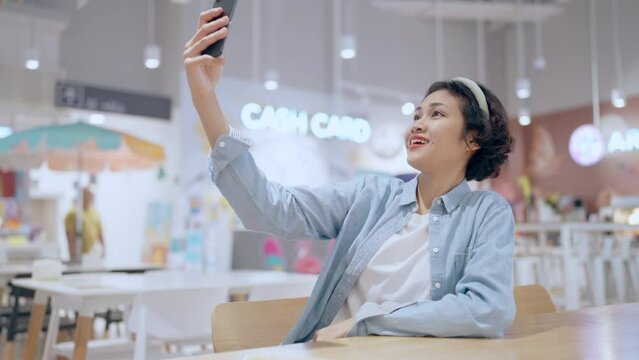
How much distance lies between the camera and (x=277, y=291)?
3.21 metres

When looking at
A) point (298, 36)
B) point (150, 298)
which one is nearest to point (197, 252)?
point (298, 36)

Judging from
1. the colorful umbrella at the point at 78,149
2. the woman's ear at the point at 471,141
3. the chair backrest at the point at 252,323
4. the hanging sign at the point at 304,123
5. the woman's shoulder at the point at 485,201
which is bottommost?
the chair backrest at the point at 252,323

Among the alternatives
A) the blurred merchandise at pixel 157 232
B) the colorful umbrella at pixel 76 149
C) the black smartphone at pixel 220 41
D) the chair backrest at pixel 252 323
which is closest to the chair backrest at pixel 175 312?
the chair backrest at pixel 252 323

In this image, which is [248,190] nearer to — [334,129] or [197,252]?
[197,252]

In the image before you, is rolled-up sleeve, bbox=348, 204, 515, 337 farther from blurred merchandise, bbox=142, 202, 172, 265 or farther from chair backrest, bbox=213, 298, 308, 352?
blurred merchandise, bbox=142, 202, 172, 265

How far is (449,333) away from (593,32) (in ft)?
33.3

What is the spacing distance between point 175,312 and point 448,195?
6.12ft

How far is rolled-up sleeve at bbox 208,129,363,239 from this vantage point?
1.13m

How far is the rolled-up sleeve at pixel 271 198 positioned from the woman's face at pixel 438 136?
0.16 meters

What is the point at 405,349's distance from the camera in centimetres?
96

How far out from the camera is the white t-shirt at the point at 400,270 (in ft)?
4.18

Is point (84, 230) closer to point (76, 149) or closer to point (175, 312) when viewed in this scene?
point (76, 149)

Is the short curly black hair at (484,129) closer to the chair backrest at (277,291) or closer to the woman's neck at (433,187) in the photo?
the woman's neck at (433,187)

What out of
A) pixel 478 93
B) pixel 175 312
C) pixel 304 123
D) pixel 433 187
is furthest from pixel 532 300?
pixel 304 123
